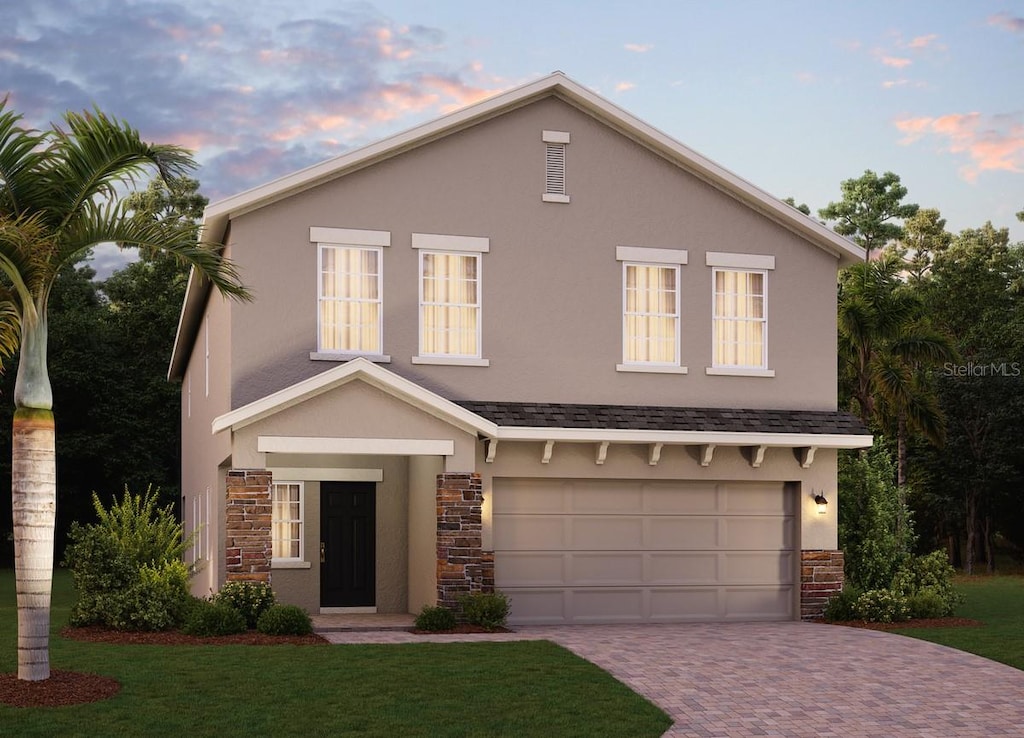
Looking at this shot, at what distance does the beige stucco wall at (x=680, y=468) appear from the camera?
69.5 feet

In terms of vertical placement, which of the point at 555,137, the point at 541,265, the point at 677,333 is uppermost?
the point at 555,137

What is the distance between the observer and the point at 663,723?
1327 centimetres

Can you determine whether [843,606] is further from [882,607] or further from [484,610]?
[484,610]

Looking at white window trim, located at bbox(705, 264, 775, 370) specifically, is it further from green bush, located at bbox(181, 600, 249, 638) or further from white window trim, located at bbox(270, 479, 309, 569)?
green bush, located at bbox(181, 600, 249, 638)

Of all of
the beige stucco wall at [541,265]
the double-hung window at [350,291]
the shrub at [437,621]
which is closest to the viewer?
the shrub at [437,621]

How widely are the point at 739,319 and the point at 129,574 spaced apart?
11.4 m

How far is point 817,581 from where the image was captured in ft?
73.4

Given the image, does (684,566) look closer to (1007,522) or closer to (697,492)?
(697,492)

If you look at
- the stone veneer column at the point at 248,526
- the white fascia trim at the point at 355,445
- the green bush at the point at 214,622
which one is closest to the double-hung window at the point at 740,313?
the white fascia trim at the point at 355,445

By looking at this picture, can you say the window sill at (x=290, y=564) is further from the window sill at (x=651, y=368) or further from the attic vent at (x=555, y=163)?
the attic vent at (x=555, y=163)

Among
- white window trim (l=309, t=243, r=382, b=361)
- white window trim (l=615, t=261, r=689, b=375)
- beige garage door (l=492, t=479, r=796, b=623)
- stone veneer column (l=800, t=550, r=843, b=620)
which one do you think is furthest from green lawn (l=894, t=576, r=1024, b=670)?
white window trim (l=309, t=243, r=382, b=361)

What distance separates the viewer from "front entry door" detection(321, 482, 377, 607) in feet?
76.2

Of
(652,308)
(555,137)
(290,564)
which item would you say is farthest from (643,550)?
(555,137)

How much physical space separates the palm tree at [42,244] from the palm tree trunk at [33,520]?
0.01m
